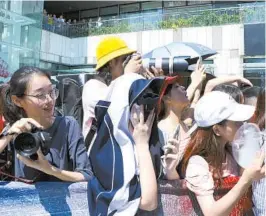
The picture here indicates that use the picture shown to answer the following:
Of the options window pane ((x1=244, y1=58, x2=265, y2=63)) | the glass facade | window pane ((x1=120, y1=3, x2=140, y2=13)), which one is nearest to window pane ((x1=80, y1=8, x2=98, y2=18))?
window pane ((x1=120, y1=3, x2=140, y2=13))

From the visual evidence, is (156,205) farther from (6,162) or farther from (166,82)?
(6,162)

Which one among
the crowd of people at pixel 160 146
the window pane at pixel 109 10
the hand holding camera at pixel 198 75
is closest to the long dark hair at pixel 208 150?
the crowd of people at pixel 160 146

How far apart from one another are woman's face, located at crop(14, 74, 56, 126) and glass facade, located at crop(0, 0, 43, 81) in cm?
903

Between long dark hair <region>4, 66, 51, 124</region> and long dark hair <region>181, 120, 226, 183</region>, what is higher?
long dark hair <region>4, 66, 51, 124</region>

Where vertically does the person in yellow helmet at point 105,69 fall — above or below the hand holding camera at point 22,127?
above

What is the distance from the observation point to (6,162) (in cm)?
192

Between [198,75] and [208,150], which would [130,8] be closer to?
[198,75]

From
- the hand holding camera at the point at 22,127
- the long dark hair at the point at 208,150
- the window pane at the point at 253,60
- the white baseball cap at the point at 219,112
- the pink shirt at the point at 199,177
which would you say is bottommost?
the pink shirt at the point at 199,177

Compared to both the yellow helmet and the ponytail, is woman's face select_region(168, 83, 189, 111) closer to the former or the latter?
the yellow helmet

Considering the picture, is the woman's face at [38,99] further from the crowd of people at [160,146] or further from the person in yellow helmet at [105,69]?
the person in yellow helmet at [105,69]

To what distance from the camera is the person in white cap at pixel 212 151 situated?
5.66 ft

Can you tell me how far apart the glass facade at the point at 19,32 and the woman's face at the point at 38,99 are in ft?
29.6

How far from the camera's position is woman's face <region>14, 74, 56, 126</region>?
6.35 ft

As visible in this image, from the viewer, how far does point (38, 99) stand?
1935 mm
